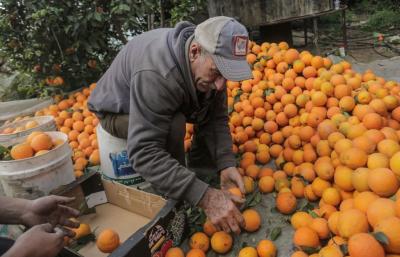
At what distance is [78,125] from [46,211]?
1794mm

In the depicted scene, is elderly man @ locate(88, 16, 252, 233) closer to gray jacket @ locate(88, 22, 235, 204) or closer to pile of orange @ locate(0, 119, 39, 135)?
gray jacket @ locate(88, 22, 235, 204)

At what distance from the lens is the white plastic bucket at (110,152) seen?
8.45 feet

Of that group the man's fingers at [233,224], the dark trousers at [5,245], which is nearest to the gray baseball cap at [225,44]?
the man's fingers at [233,224]

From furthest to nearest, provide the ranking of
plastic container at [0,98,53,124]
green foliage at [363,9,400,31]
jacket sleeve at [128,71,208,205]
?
green foliage at [363,9,400,31] < plastic container at [0,98,53,124] < jacket sleeve at [128,71,208,205]

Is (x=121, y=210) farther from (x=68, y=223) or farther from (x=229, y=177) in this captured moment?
(x=229, y=177)

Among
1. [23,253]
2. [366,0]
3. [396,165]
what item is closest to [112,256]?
[23,253]

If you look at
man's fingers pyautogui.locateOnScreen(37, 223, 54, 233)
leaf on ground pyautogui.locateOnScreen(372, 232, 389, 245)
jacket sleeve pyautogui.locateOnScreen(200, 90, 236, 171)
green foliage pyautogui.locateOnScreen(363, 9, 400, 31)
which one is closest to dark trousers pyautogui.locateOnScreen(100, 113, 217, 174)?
jacket sleeve pyautogui.locateOnScreen(200, 90, 236, 171)

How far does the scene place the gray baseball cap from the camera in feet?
5.73

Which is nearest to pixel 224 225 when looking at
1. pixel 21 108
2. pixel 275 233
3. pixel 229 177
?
pixel 275 233

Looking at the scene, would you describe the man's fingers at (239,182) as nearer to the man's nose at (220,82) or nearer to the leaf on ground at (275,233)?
the leaf on ground at (275,233)

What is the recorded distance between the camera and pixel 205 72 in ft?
6.12

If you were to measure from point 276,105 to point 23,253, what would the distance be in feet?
7.06

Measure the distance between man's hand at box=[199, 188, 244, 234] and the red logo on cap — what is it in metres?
0.72

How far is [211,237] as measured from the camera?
7.00 feet
